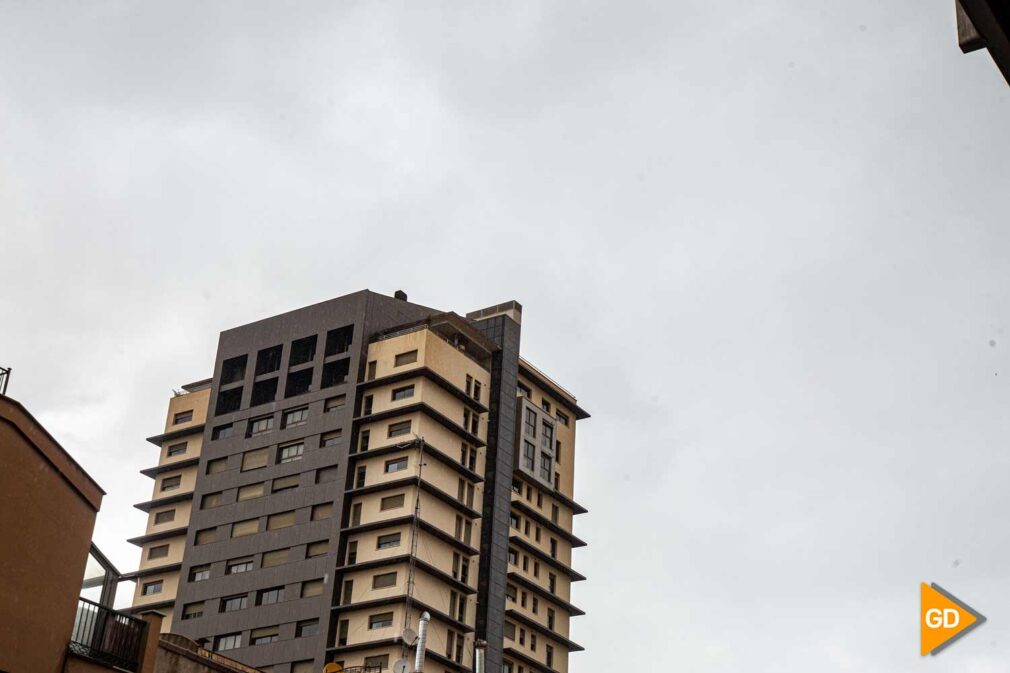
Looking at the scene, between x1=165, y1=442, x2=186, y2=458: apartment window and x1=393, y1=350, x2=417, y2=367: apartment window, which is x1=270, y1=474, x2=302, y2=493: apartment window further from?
x1=165, y1=442, x2=186, y2=458: apartment window

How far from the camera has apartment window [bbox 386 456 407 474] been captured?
79.7 m

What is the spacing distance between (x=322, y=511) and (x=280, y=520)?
10.8 feet

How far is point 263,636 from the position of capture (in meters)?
79.0

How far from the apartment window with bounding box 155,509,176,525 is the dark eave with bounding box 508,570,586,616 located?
23337 mm

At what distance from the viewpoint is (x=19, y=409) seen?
866 inches

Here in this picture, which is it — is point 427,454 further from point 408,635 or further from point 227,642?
point 227,642

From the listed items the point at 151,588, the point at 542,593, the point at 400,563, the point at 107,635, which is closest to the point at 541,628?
the point at 542,593

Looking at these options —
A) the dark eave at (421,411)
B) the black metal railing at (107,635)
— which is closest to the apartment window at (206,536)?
the dark eave at (421,411)

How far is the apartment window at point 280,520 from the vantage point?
82.1 meters

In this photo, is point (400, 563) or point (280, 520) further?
point (280, 520)

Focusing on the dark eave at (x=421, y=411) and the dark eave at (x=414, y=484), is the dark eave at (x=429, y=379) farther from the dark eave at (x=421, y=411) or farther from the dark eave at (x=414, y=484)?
the dark eave at (x=414, y=484)

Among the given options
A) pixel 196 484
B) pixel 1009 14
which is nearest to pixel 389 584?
pixel 196 484

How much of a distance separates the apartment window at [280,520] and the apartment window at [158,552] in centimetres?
972

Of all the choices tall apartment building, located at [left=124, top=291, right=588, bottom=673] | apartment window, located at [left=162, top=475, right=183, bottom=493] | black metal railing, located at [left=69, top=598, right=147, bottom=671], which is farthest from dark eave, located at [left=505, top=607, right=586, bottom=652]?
black metal railing, located at [left=69, top=598, right=147, bottom=671]
